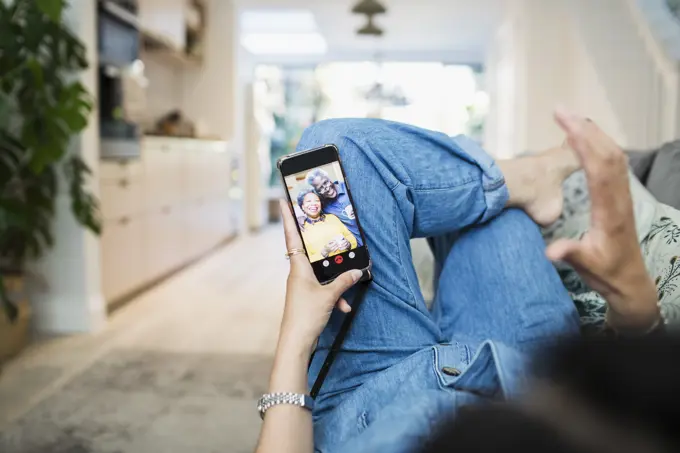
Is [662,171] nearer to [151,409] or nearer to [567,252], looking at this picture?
[567,252]

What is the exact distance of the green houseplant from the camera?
2268 millimetres

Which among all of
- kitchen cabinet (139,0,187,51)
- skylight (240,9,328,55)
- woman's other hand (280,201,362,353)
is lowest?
woman's other hand (280,201,362,353)

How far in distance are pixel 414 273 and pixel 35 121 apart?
6.01 ft

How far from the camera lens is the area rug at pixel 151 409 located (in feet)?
6.09

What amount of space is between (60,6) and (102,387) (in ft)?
4.11

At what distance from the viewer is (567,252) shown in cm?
88

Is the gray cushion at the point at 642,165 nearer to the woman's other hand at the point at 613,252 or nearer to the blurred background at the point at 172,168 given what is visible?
the blurred background at the point at 172,168

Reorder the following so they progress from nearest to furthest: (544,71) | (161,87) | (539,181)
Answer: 1. (539,181)
2. (544,71)
3. (161,87)

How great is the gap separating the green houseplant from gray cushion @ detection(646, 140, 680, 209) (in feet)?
5.95

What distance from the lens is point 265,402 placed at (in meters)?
0.89

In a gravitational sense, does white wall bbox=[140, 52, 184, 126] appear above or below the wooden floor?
above

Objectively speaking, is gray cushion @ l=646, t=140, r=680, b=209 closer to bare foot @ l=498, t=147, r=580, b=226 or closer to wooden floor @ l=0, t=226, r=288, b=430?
bare foot @ l=498, t=147, r=580, b=226

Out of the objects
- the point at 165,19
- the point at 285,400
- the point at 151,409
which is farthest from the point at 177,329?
the point at 165,19

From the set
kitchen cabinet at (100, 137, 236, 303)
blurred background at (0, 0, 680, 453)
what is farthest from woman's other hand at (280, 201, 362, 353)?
kitchen cabinet at (100, 137, 236, 303)
